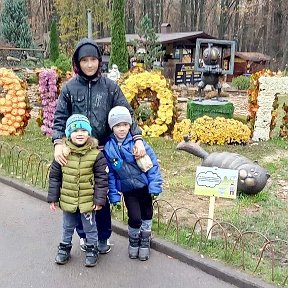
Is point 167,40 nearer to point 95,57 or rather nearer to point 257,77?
point 257,77

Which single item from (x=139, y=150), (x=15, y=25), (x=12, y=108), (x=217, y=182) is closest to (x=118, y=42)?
(x=15, y=25)

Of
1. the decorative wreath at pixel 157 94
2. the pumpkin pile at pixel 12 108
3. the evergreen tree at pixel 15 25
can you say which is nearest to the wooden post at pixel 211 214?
the decorative wreath at pixel 157 94

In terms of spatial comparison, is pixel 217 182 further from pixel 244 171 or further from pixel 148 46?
pixel 148 46

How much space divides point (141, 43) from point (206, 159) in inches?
731

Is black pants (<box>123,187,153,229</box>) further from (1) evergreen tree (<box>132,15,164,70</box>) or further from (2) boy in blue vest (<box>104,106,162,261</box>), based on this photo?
(1) evergreen tree (<box>132,15,164,70</box>)

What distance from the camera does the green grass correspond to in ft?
12.6

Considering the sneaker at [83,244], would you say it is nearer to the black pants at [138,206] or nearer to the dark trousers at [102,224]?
the dark trousers at [102,224]

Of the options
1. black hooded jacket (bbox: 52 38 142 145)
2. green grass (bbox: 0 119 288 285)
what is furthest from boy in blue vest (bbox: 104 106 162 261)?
green grass (bbox: 0 119 288 285)

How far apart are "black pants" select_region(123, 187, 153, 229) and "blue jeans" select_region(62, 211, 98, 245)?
0.31 metres

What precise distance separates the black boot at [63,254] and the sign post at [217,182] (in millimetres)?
1173

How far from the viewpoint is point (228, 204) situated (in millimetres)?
5223

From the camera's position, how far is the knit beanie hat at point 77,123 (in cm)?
343

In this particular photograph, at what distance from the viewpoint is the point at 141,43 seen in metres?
23.4

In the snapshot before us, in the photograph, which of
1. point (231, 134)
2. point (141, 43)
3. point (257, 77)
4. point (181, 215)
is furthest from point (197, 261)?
point (141, 43)
